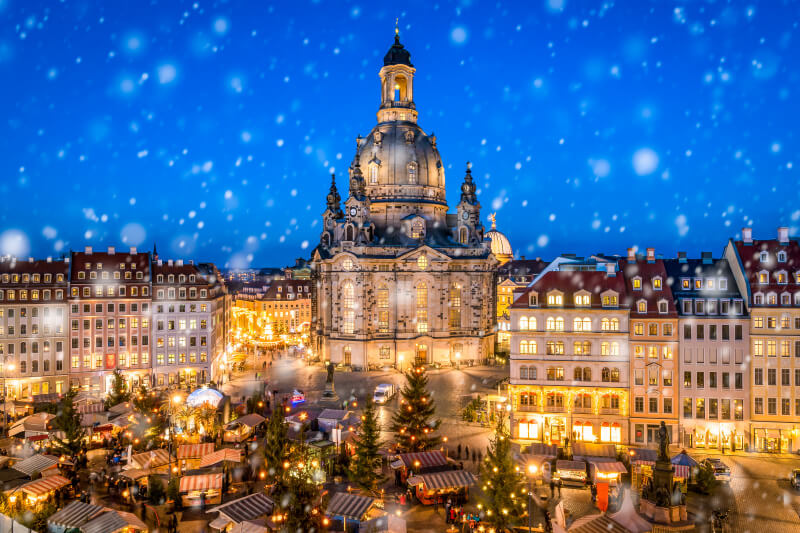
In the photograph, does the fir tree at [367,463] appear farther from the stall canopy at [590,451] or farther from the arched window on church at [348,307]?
the arched window on church at [348,307]

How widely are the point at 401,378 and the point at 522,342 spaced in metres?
29.7

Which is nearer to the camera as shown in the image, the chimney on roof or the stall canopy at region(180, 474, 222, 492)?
the stall canopy at region(180, 474, 222, 492)

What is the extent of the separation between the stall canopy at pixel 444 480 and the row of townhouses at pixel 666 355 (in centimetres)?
1269

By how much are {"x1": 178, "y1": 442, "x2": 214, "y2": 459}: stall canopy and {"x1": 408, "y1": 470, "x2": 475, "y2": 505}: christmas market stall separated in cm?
1346

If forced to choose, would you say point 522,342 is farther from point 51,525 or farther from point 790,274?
point 51,525

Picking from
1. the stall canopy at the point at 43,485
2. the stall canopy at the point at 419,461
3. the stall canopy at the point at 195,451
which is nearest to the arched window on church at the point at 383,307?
the stall canopy at the point at 195,451

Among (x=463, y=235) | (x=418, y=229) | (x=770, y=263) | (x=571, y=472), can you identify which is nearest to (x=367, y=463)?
(x=571, y=472)

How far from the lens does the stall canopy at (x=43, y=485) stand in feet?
111

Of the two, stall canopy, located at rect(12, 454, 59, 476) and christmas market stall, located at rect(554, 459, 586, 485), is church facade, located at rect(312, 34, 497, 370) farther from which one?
stall canopy, located at rect(12, 454, 59, 476)

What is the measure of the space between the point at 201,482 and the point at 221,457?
3397mm

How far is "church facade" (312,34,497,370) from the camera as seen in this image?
84312 mm

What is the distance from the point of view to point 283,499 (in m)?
30.7

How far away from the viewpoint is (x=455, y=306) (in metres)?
87.6

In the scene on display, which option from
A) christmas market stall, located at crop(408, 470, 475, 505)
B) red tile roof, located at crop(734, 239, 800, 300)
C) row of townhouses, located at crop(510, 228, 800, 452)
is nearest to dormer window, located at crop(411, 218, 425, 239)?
row of townhouses, located at crop(510, 228, 800, 452)
